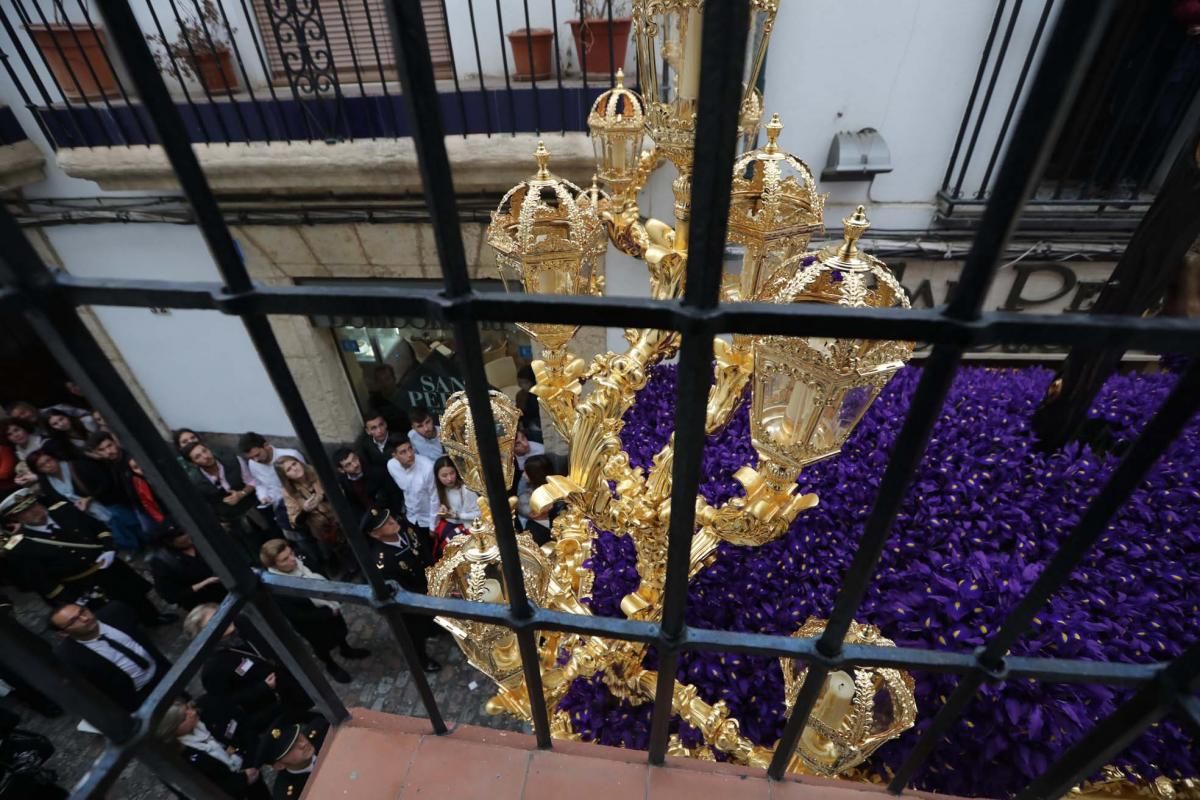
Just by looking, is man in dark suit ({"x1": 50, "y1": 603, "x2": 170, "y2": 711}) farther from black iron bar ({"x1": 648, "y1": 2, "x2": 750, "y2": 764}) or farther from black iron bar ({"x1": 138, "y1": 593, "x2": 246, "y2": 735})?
black iron bar ({"x1": 648, "y1": 2, "x2": 750, "y2": 764})

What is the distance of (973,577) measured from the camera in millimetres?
1785

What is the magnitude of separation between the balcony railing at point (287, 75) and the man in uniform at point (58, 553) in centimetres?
Answer: 227

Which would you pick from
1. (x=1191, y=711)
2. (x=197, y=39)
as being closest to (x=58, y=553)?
(x=197, y=39)

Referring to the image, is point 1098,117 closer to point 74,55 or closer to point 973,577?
point 973,577

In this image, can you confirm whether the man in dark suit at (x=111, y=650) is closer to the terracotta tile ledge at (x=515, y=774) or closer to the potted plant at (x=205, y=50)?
the terracotta tile ledge at (x=515, y=774)

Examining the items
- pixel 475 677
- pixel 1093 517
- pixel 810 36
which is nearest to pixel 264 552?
pixel 475 677

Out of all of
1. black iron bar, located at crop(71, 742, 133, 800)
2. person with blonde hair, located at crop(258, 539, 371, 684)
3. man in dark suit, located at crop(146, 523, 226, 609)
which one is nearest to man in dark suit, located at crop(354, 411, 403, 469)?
person with blonde hair, located at crop(258, 539, 371, 684)

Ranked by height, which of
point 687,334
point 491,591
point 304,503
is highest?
point 687,334

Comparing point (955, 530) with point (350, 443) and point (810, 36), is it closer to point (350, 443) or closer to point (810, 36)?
point (810, 36)

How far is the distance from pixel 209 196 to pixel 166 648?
4699mm

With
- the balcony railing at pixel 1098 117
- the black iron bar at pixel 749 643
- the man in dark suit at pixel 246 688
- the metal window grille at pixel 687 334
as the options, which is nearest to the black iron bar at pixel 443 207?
the metal window grille at pixel 687 334

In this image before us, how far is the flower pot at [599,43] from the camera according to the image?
126 inches

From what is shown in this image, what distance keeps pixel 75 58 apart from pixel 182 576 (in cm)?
328

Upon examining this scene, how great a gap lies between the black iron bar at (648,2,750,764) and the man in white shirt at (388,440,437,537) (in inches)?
130
